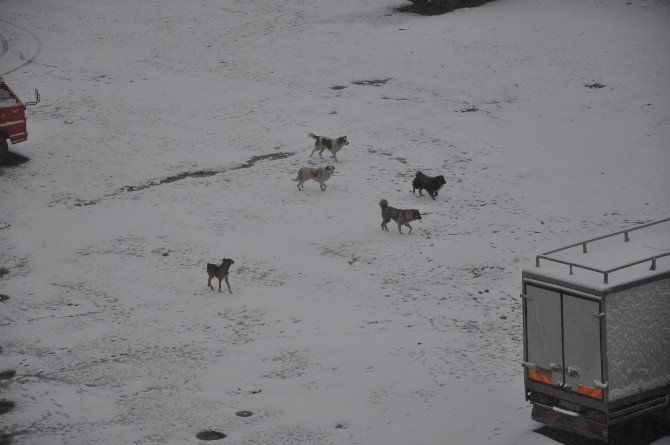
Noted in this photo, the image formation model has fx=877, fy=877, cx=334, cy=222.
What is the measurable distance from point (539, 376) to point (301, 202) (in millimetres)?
11217

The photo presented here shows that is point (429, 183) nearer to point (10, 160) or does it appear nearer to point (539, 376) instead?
point (539, 376)

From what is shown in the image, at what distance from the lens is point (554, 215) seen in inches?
824

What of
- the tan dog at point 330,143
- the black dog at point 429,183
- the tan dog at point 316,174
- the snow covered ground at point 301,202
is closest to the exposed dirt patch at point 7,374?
the snow covered ground at point 301,202

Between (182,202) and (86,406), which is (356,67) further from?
(86,406)

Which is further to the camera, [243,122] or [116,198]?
[243,122]

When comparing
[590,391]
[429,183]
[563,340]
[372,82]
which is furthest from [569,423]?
[372,82]

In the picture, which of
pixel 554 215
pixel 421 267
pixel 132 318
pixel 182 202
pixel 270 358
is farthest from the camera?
pixel 182 202

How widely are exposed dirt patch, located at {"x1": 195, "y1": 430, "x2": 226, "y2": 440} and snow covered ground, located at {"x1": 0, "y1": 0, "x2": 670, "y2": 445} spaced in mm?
98

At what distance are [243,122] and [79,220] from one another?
308 inches

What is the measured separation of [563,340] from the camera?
11578 mm

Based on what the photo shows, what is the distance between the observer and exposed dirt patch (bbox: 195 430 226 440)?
12461 mm

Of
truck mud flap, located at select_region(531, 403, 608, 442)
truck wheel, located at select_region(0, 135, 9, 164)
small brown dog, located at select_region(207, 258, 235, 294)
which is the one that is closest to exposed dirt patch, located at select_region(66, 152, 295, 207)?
truck wheel, located at select_region(0, 135, 9, 164)

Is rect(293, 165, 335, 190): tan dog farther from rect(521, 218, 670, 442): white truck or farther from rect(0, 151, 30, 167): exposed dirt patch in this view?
rect(521, 218, 670, 442): white truck

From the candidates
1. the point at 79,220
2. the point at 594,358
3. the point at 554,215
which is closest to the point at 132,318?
the point at 79,220
